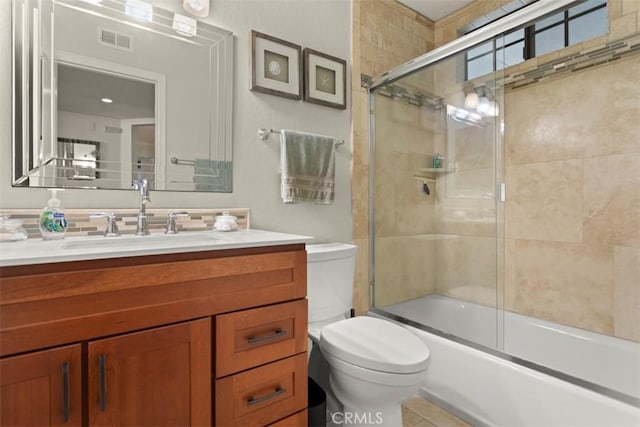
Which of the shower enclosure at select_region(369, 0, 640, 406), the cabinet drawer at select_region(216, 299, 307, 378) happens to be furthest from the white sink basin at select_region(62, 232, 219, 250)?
the shower enclosure at select_region(369, 0, 640, 406)

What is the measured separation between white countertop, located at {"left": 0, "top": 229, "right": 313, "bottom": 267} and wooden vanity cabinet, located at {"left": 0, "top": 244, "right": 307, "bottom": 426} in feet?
0.08

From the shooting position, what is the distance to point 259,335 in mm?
1021

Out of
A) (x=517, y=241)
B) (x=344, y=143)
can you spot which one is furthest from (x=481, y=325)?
(x=344, y=143)

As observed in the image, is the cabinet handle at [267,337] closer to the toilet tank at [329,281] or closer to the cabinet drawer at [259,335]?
the cabinet drawer at [259,335]

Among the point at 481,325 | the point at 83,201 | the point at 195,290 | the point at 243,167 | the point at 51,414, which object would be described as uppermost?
the point at 243,167

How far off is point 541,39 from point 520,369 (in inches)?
75.7

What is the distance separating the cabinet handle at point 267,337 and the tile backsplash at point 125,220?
63cm

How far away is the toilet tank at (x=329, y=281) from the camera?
1.54m

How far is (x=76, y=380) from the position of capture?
76 centimetres

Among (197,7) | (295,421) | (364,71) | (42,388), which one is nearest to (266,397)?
(295,421)

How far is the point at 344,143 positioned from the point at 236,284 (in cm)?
128

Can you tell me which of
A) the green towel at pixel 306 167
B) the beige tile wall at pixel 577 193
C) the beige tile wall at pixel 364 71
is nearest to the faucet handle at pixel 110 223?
the green towel at pixel 306 167

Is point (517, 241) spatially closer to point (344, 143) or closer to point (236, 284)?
point (344, 143)

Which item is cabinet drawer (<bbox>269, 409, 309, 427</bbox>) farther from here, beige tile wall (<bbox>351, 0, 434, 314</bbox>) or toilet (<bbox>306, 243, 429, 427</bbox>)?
beige tile wall (<bbox>351, 0, 434, 314</bbox>)
